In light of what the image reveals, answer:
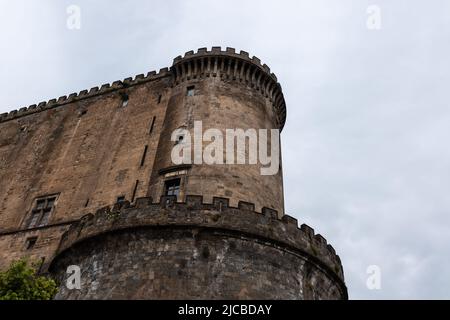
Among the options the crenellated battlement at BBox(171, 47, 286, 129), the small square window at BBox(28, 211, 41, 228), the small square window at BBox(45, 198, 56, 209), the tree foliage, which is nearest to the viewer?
the tree foliage

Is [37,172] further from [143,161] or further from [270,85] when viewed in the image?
[270,85]

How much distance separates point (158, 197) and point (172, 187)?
83cm

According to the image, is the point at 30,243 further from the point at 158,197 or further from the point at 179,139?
the point at 179,139

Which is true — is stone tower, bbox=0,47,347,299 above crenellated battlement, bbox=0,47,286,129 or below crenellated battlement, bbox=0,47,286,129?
below

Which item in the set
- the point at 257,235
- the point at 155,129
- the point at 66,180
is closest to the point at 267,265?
the point at 257,235

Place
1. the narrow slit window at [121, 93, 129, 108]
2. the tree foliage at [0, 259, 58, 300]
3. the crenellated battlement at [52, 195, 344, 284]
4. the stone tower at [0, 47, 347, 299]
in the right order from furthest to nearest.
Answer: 1. the narrow slit window at [121, 93, 129, 108]
2. the crenellated battlement at [52, 195, 344, 284]
3. the stone tower at [0, 47, 347, 299]
4. the tree foliage at [0, 259, 58, 300]

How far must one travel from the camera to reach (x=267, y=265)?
17.7m

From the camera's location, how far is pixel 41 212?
26.2m

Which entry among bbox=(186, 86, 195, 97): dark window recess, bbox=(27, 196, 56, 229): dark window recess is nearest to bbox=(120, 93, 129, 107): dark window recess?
bbox=(186, 86, 195, 97): dark window recess

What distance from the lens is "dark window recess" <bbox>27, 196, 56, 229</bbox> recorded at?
25531 mm

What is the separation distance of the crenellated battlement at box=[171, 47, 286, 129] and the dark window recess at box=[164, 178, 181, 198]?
733 cm

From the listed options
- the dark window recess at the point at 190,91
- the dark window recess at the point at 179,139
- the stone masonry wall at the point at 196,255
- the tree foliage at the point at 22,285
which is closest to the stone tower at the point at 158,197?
the stone masonry wall at the point at 196,255

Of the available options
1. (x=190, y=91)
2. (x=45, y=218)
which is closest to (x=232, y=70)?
(x=190, y=91)

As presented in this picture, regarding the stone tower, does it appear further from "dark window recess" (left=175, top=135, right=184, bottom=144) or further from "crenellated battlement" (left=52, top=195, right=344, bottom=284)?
"dark window recess" (left=175, top=135, right=184, bottom=144)
